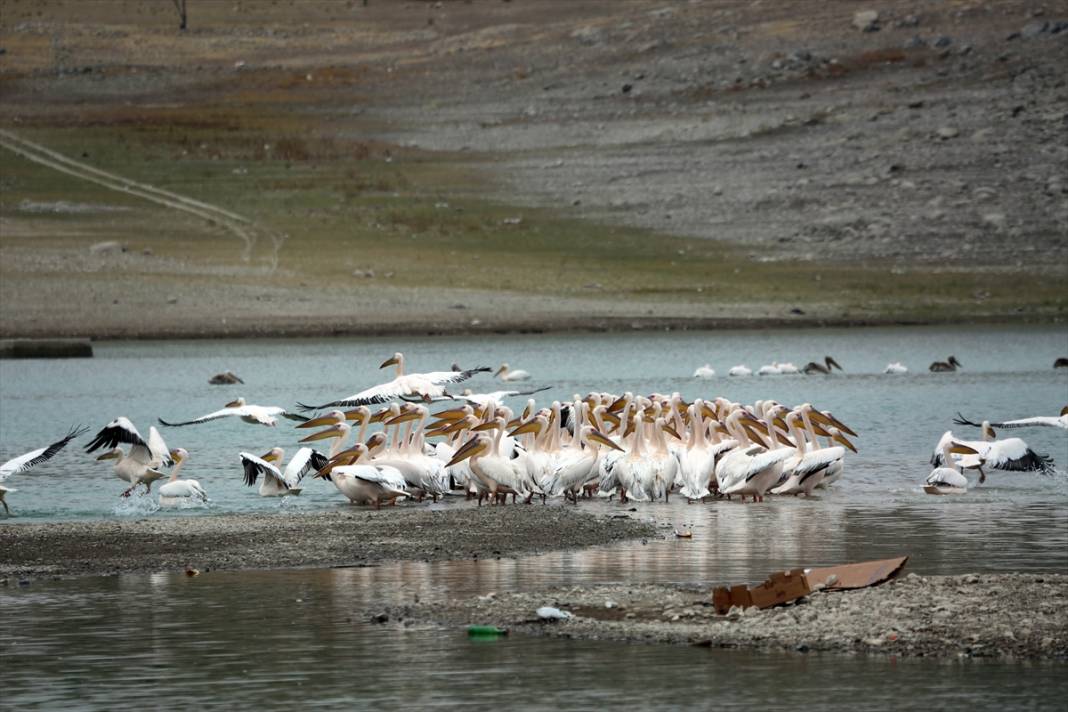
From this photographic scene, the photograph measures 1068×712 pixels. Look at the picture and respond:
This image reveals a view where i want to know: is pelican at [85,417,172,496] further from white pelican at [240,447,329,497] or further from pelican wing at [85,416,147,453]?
white pelican at [240,447,329,497]

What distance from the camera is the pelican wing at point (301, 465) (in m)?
20.0

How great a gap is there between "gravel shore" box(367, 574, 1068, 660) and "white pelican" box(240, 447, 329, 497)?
23.3 ft

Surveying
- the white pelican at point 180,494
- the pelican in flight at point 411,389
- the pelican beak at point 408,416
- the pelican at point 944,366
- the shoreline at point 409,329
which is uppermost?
the shoreline at point 409,329

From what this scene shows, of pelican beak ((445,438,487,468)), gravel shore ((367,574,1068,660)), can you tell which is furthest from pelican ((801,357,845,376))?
gravel shore ((367,574,1068,660))

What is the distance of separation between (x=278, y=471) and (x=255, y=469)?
0.27 m

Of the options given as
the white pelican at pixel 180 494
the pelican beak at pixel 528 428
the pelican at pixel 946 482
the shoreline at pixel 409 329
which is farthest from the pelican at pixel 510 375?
the white pelican at pixel 180 494

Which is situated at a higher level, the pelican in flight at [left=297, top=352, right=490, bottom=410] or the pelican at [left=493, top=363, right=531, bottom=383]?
the pelican at [left=493, top=363, right=531, bottom=383]

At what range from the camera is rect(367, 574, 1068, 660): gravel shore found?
434 inches

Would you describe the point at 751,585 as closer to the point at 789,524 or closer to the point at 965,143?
the point at 789,524

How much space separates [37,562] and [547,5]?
273 ft

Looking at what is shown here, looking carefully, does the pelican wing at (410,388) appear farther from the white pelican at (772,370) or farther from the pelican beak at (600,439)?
the white pelican at (772,370)

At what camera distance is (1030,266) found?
55.3 m

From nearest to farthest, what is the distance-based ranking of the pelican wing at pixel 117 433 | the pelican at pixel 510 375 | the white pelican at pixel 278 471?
the pelican wing at pixel 117 433 → the white pelican at pixel 278 471 → the pelican at pixel 510 375

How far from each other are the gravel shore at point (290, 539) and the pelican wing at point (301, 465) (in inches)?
71.7
